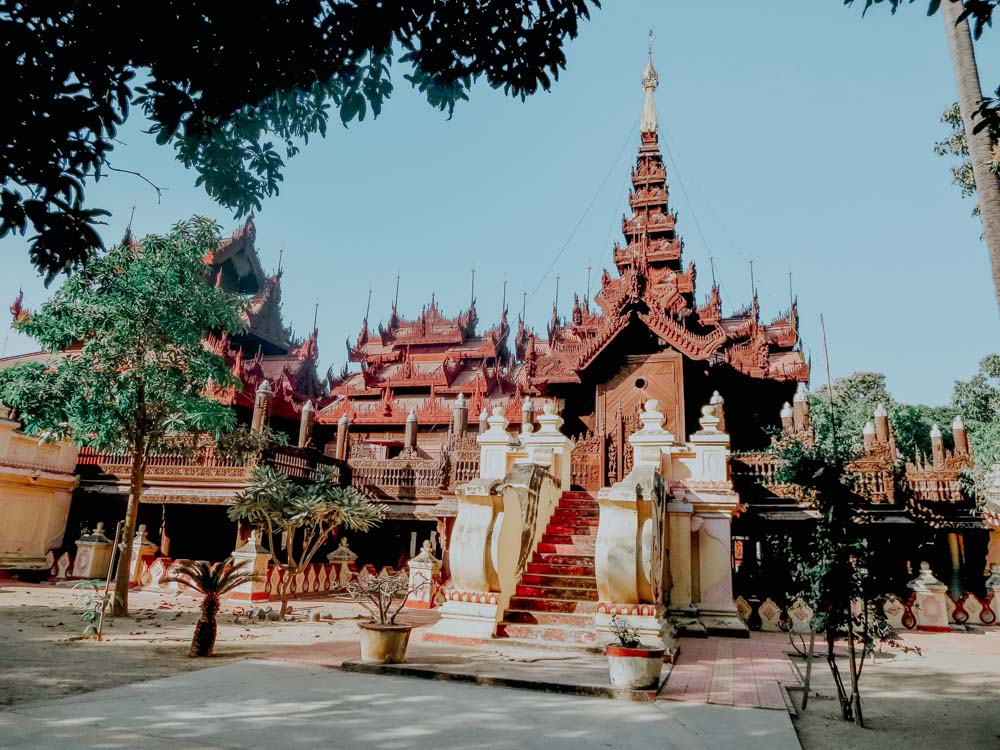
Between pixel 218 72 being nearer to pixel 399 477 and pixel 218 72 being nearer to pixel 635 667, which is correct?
pixel 635 667

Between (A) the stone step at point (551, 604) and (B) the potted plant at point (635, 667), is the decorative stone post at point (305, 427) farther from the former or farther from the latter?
(B) the potted plant at point (635, 667)

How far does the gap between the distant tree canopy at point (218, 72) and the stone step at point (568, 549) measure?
6866 millimetres

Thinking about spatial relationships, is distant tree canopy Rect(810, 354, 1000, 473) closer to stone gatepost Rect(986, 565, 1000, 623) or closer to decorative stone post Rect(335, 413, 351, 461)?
stone gatepost Rect(986, 565, 1000, 623)

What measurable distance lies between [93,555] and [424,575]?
8784 mm

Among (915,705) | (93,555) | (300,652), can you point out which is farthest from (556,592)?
(93,555)

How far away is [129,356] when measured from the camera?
1084cm

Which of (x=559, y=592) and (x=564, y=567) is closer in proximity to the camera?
(x=559, y=592)

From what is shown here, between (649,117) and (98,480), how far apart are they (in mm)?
23479

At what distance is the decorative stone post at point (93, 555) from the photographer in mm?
16234

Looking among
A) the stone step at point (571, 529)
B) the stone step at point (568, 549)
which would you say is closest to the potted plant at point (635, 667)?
the stone step at point (568, 549)

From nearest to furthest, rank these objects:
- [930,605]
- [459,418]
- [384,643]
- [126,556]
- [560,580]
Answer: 1. [384,643]
2. [560,580]
3. [126,556]
4. [930,605]
5. [459,418]

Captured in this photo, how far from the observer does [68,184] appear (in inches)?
116

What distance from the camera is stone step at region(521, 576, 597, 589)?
29.0 ft

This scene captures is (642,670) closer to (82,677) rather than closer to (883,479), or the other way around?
(82,677)
